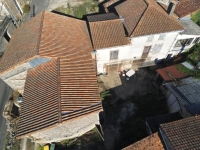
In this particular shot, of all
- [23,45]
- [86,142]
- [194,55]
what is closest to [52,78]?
[23,45]

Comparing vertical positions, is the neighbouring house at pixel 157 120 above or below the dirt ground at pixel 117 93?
above

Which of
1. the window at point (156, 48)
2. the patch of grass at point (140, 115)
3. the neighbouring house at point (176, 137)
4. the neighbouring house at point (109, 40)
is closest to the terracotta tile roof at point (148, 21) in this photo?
the neighbouring house at point (109, 40)

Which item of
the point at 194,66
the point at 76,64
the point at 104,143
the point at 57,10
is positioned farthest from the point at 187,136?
the point at 57,10

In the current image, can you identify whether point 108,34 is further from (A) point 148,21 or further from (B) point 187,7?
(B) point 187,7

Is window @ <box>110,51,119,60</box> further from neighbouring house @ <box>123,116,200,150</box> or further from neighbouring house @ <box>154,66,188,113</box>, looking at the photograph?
neighbouring house @ <box>123,116,200,150</box>

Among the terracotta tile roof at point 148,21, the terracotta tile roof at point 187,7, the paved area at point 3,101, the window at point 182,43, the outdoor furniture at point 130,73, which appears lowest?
the paved area at point 3,101

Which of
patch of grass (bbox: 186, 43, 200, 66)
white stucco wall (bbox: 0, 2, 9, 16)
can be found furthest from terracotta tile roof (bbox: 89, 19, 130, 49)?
white stucco wall (bbox: 0, 2, 9, 16)

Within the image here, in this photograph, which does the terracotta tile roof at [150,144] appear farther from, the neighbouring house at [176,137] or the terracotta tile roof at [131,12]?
the terracotta tile roof at [131,12]

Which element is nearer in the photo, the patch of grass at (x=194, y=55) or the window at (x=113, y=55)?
the patch of grass at (x=194, y=55)

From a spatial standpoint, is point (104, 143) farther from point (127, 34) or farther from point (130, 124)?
point (127, 34)
